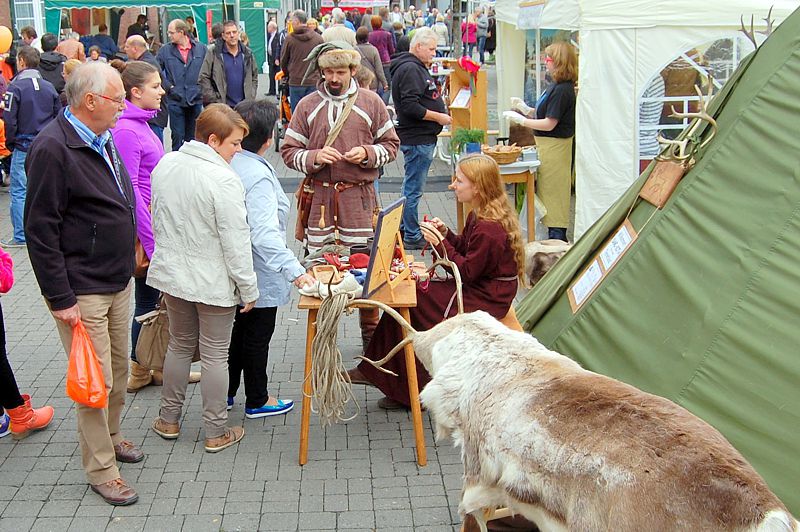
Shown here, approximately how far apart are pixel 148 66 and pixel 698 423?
4.16 metres

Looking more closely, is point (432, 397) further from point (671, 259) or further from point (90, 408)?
point (90, 408)

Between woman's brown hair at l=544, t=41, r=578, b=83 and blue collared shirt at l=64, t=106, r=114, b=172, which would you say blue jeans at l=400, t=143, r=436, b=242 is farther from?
blue collared shirt at l=64, t=106, r=114, b=172

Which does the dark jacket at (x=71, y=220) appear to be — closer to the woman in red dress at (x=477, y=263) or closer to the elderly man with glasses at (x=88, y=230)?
the elderly man with glasses at (x=88, y=230)

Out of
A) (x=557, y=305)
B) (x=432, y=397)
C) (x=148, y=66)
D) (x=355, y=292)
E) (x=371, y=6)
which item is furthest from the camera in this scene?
(x=371, y=6)

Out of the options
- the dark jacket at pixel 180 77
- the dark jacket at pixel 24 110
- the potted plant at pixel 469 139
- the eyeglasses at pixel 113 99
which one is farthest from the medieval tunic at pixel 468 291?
the dark jacket at pixel 180 77

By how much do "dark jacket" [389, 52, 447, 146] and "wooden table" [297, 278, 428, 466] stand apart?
4314 mm

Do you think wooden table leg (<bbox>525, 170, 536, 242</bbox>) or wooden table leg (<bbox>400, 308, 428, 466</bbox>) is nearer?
wooden table leg (<bbox>400, 308, 428, 466</bbox>)

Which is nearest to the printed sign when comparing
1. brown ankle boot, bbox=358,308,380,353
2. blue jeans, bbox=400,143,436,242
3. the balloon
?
brown ankle boot, bbox=358,308,380,353

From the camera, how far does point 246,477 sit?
459 cm

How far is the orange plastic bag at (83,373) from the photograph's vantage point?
13.0 feet

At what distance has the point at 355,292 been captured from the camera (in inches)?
174

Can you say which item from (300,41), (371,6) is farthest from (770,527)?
Answer: (371,6)

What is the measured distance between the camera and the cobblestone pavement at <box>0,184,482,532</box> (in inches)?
165

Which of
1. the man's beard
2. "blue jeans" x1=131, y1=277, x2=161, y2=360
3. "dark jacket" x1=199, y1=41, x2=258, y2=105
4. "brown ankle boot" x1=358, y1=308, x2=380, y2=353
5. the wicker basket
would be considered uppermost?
the man's beard
